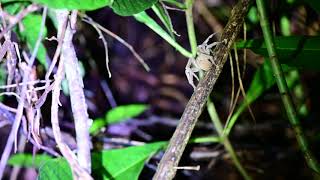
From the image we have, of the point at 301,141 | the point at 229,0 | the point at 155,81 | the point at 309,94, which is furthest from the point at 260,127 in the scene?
the point at 301,141

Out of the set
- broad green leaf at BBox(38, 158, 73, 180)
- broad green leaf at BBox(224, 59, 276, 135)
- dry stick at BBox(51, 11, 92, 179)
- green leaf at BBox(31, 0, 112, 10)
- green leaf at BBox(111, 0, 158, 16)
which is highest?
broad green leaf at BBox(224, 59, 276, 135)

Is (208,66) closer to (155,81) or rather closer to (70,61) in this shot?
(70,61)

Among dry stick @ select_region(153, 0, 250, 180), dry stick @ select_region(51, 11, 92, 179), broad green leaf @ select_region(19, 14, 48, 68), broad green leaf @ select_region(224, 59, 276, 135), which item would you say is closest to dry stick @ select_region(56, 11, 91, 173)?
dry stick @ select_region(51, 11, 92, 179)

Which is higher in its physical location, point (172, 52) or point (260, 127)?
point (172, 52)

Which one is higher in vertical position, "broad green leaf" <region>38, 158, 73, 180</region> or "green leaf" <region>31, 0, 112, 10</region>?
"green leaf" <region>31, 0, 112, 10</region>

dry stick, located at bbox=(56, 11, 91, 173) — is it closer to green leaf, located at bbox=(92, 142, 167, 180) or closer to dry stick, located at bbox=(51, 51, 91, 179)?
dry stick, located at bbox=(51, 51, 91, 179)
